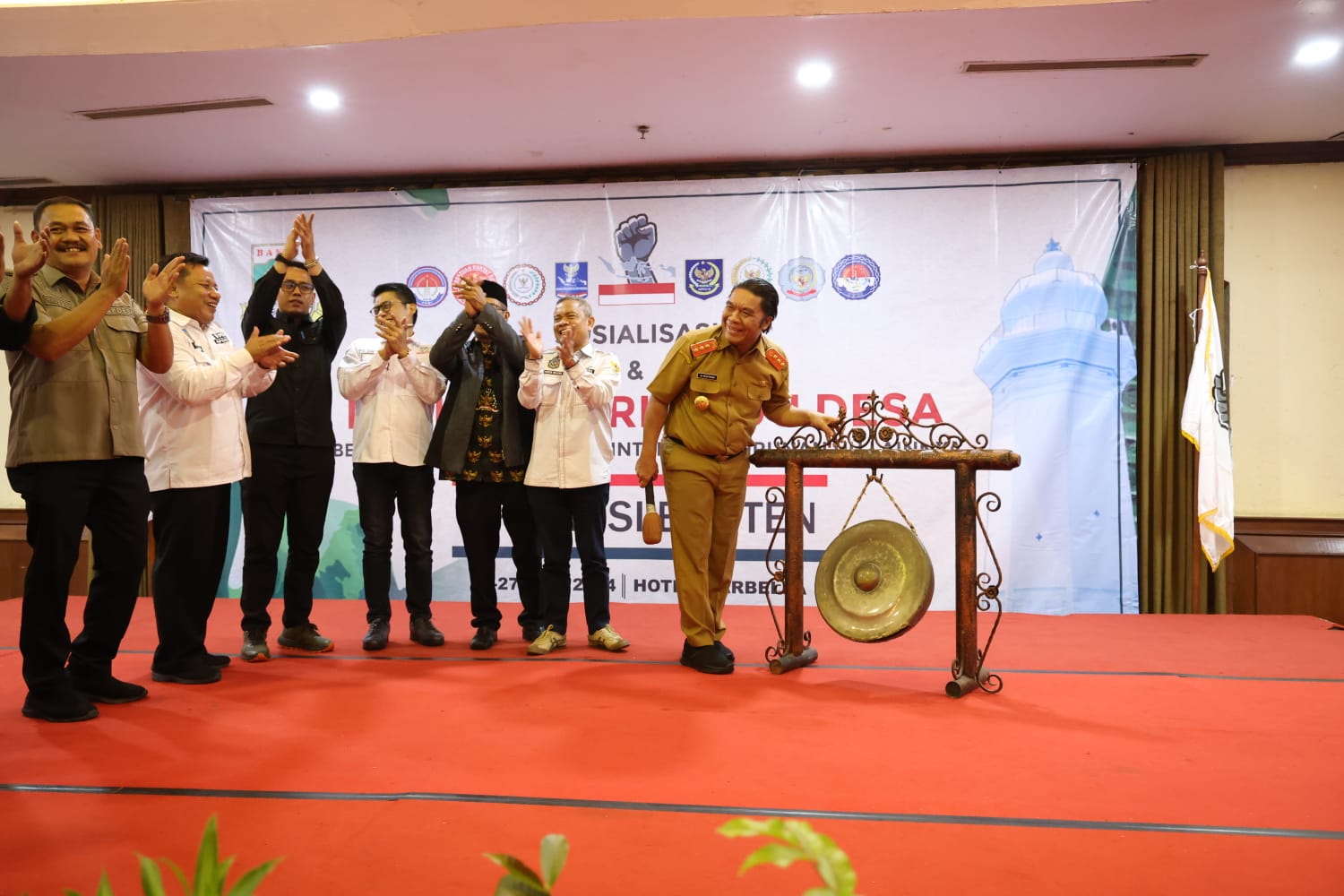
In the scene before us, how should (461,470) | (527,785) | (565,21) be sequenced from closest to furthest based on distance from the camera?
(527,785) → (565,21) → (461,470)

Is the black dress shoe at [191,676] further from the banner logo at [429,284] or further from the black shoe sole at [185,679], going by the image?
the banner logo at [429,284]

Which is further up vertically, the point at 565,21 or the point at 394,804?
the point at 565,21

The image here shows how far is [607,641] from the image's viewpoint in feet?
12.6

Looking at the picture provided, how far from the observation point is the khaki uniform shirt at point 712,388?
3.54m

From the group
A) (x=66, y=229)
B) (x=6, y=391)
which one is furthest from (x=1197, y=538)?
(x=6, y=391)

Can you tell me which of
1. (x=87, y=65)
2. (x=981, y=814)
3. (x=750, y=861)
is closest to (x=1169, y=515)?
(x=981, y=814)

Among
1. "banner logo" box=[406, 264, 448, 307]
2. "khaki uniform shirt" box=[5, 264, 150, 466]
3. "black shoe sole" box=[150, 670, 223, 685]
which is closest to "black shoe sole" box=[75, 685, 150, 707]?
"black shoe sole" box=[150, 670, 223, 685]

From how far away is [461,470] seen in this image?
3.83 m

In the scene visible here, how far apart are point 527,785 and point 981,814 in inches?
40.1

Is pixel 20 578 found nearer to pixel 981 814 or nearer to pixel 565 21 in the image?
pixel 565 21

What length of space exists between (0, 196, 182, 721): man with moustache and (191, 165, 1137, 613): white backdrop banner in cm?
277

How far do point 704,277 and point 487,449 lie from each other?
2211 millimetres

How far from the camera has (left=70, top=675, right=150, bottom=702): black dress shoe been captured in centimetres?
298

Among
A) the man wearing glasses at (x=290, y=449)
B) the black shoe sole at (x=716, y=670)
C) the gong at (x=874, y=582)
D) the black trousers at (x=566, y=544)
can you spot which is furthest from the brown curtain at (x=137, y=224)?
the gong at (x=874, y=582)
